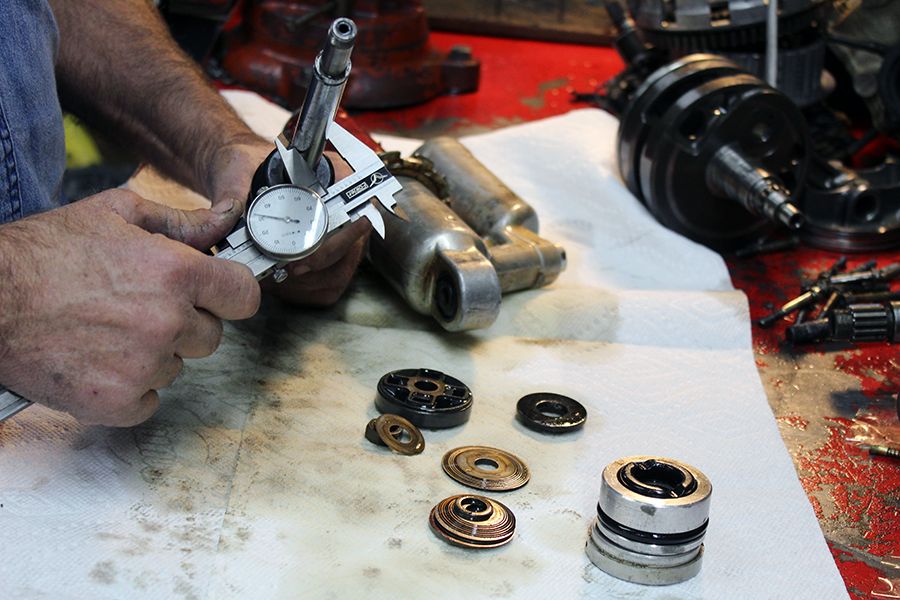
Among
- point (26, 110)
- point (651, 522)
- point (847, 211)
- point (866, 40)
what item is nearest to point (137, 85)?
point (26, 110)

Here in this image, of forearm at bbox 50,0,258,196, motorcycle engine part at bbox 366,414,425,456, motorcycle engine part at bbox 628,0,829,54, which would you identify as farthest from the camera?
motorcycle engine part at bbox 628,0,829,54

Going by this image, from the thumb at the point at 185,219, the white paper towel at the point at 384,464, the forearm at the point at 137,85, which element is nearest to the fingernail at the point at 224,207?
the thumb at the point at 185,219

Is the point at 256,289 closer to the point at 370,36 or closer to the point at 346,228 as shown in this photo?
the point at 346,228

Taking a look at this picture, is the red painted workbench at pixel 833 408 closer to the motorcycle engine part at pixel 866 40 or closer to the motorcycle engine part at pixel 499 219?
the motorcycle engine part at pixel 499 219

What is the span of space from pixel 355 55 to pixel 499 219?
33.1 inches

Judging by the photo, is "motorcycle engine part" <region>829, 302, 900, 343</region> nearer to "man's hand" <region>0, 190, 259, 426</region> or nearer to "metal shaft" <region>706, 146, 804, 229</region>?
"metal shaft" <region>706, 146, 804, 229</region>

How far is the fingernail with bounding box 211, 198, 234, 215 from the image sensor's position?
42.8 inches

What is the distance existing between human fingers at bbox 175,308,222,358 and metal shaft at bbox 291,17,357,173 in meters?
0.19

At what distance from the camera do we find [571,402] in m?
1.24

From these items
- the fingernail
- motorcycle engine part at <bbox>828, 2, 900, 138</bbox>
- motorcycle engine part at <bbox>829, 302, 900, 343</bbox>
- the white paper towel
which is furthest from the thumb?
motorcycle engine part at <bbox>828, 2, 900, 138</bbox>

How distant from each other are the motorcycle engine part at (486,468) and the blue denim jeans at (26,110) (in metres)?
0.59

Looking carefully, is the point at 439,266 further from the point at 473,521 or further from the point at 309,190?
the point at 473,521

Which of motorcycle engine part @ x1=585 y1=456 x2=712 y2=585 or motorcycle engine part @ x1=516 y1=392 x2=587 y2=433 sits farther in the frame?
motorcycle engine part @ x1=516 y1=392 x2=587 y2=433

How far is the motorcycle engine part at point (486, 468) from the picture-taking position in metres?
1.08
